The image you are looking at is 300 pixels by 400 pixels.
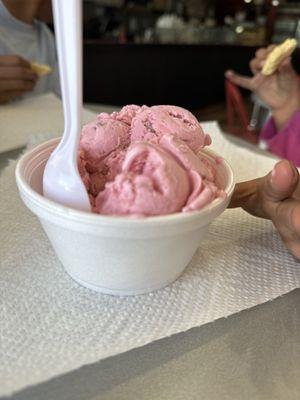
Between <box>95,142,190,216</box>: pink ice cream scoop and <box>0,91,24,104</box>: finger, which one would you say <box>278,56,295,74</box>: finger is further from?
<box>95,142,190,216</box>: pink ice cream scoop

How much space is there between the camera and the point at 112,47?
223 cm

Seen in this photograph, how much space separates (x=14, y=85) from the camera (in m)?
0.90

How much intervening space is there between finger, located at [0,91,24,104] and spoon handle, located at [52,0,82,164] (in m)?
0.61

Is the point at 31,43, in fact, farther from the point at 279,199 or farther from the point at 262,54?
the point at 279,199

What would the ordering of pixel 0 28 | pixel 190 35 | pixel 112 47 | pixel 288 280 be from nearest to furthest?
pixel 288 280 → pixel 0 28 → pixel 112 47 → pixel 190 35

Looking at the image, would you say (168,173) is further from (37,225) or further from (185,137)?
(37,225)

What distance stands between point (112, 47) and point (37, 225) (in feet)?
6.30

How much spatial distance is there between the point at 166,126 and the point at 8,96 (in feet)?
1.98

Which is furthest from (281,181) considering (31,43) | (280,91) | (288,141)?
(31,43)

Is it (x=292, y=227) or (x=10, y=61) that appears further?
(x=10, y=61)

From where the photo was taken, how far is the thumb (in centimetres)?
42

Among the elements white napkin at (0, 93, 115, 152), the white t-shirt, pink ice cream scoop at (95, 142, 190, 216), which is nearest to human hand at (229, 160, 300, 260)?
pink ice cream scoop at (95, 142, 190, 216)

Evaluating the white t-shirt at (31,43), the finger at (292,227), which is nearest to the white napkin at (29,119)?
the white t-shirt at (31,43)

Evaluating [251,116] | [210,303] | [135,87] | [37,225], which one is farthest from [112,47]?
[210,303]
